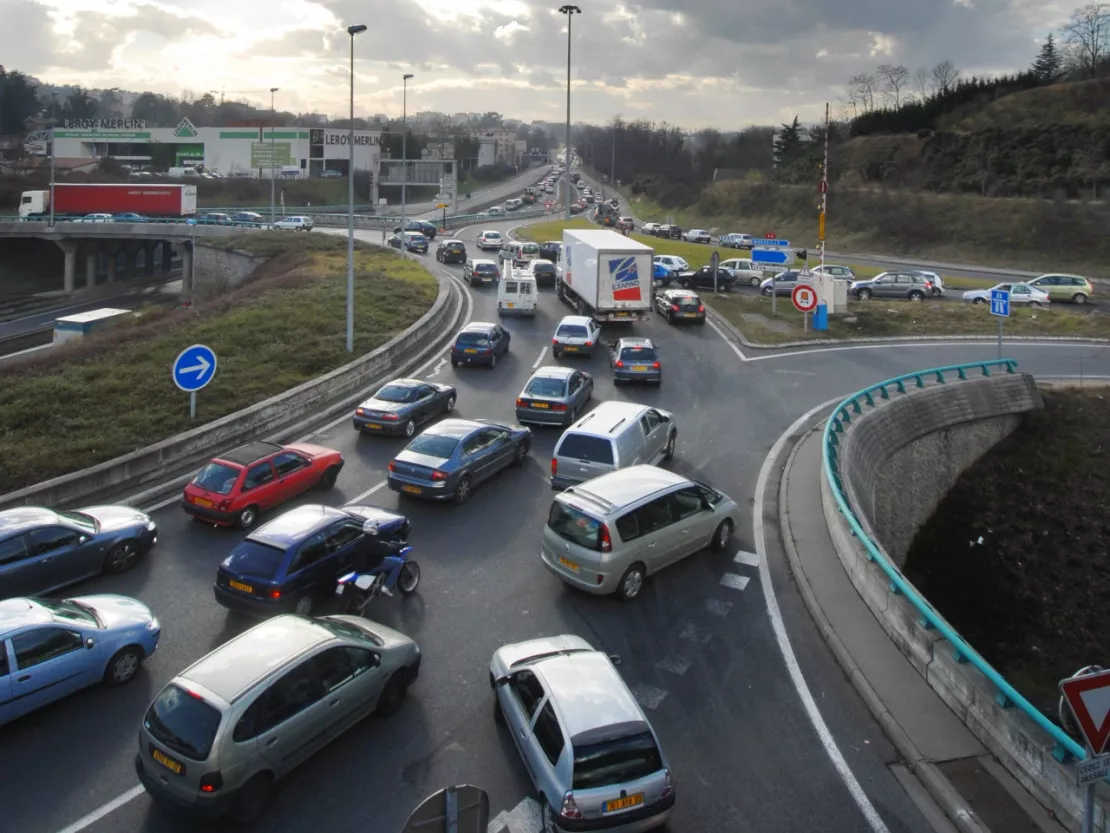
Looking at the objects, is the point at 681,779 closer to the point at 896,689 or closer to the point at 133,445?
the point at 896,689

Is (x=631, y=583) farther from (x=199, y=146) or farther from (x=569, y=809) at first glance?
(x=199, y=146)

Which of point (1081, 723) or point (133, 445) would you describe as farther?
point (133, 445)

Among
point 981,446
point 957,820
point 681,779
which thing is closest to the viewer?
point 957,820

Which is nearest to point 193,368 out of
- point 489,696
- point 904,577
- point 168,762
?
point 489,696

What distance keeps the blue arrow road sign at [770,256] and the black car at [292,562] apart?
24.5 meters

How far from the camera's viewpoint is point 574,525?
471 inches

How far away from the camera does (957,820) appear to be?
7.70 m

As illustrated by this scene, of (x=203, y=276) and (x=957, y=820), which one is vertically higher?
(x=203, y=276)

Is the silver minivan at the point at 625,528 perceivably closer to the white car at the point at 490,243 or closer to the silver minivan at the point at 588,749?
the silver minivan at the point at 588,749

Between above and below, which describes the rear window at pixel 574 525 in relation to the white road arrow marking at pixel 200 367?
below

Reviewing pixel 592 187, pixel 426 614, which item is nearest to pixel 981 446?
pixel 426 614

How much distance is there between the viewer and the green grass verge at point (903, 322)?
105ft

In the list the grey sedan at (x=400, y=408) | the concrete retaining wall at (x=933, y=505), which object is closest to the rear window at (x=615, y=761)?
the concrete retaining wall at (x=933, y=505)

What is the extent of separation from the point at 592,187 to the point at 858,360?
12389cm
